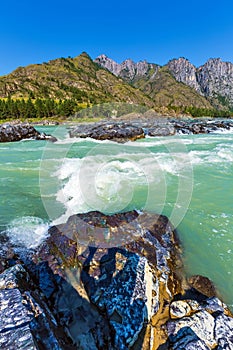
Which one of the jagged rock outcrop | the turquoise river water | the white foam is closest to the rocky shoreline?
the jagged rock outcrop

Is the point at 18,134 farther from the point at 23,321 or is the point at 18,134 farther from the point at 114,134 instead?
the point at 23,321

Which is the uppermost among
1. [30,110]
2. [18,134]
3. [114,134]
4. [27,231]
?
[30,110]

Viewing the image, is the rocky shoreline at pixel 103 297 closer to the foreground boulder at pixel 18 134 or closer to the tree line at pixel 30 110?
→ the foreground boulder at pixel 18 134

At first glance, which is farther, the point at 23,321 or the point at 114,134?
the point at 114,134

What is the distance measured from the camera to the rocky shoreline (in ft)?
10.5

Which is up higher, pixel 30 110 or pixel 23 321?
pixel 30 110

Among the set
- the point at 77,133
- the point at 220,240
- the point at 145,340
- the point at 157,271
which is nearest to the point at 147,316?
the point at 145,340

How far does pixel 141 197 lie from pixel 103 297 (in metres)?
6.56

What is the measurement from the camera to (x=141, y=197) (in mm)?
10391

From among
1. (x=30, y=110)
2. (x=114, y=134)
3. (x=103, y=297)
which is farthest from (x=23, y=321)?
(x=30, y=110)

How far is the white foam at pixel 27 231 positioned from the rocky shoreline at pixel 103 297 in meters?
0.31

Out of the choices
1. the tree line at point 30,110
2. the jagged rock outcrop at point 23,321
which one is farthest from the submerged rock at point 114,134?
the tree line at point 30,110

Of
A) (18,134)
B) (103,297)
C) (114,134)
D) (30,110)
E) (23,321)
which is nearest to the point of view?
(23,321)

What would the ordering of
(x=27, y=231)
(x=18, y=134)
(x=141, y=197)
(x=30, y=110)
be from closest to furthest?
(x=27, y=231) → (x=141, y=197) → (x=18, y=134) → (x=30, y=110)
